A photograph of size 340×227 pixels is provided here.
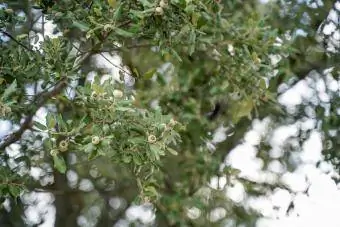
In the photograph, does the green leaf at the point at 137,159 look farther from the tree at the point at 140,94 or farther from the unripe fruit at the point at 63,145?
the unripe fruit at the point at 63,145

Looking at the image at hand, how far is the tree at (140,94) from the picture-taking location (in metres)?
1.60

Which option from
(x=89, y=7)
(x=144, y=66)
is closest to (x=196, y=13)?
(x=89, y=7)

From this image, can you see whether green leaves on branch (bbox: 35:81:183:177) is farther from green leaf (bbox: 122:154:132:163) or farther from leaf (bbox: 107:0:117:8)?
leaf (bbox: 107:0:117:8)

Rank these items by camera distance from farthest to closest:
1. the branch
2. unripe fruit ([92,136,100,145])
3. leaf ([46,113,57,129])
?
the branch, leaf ([46,113,57,129]), unripe fruit ([92,136,100,145])

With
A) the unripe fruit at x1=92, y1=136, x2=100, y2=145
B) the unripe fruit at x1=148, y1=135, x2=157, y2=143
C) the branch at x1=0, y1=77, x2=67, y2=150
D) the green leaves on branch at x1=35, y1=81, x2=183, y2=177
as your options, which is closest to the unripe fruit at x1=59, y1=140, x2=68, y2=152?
the green leaves on branch at x1=35, y1=81, x2=183, y2=177

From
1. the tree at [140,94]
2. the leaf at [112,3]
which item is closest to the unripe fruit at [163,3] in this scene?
the tree at [140,94]

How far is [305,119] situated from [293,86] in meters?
0.22

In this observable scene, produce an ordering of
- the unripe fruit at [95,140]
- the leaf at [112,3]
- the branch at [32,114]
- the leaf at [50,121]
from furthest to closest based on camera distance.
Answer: the branch at [32,114], the leaf at [112,3], the leaf at [50,121], the unripe fruit at [95,140]

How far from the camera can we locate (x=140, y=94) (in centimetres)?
329

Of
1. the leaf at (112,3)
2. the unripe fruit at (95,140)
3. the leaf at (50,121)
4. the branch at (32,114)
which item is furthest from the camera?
the branch at (32,114)

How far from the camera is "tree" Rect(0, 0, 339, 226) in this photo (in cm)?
160

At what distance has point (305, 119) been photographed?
12.0 ft

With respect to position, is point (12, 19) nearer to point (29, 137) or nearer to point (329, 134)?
point (29, 137)

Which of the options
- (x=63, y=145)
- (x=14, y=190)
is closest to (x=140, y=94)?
(x=14, y=190)
